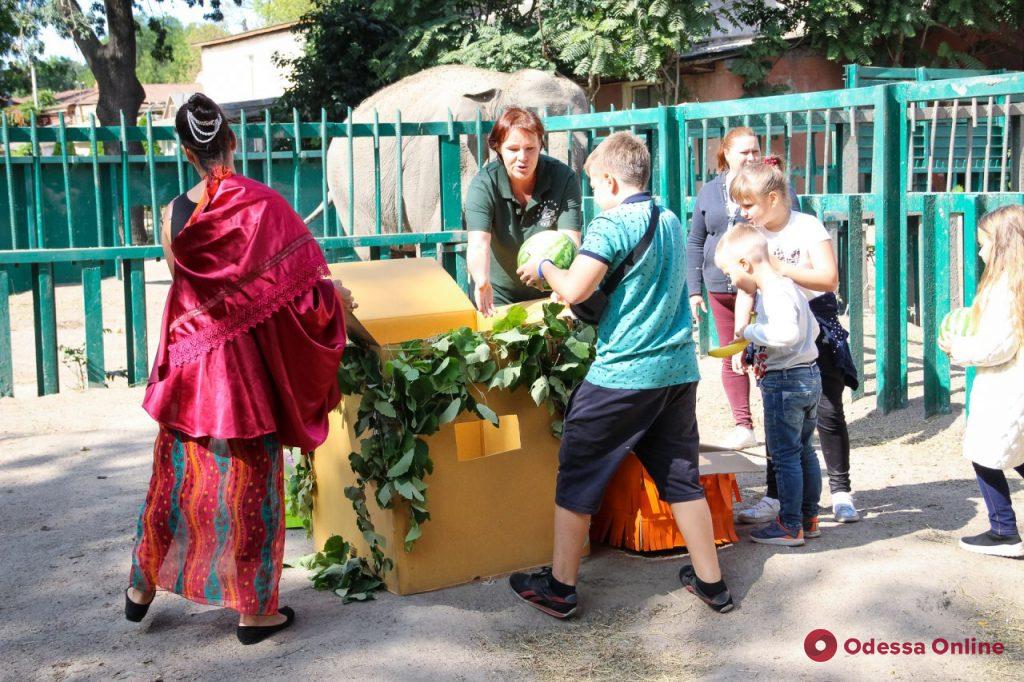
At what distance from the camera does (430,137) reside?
36.4 ft

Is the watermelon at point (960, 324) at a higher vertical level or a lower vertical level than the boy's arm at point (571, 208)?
lower

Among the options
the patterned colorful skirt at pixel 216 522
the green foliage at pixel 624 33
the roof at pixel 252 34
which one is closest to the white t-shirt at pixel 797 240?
the patterned colorful skirt at pixel 216 522

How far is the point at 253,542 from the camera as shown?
3.63 metres

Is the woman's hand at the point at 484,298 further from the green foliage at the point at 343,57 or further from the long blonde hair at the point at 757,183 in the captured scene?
the green foliage at the point at 343,57

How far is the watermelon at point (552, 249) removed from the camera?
3.92m

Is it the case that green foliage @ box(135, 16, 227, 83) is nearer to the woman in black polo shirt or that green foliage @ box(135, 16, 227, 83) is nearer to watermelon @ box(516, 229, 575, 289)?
the woman in black polo shirt

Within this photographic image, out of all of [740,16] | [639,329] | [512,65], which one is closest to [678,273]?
[639,329]

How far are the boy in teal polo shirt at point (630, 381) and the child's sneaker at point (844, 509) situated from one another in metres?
1.02

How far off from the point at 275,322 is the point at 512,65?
1504 cm

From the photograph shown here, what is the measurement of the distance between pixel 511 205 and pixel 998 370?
213cm

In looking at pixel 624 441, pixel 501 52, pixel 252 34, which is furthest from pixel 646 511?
pixel 252 34

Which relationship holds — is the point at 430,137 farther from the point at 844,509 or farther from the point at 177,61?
the point at 177,61

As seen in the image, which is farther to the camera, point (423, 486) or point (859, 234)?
point (859, 234)

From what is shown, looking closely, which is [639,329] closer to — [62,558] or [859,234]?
[62,558]
